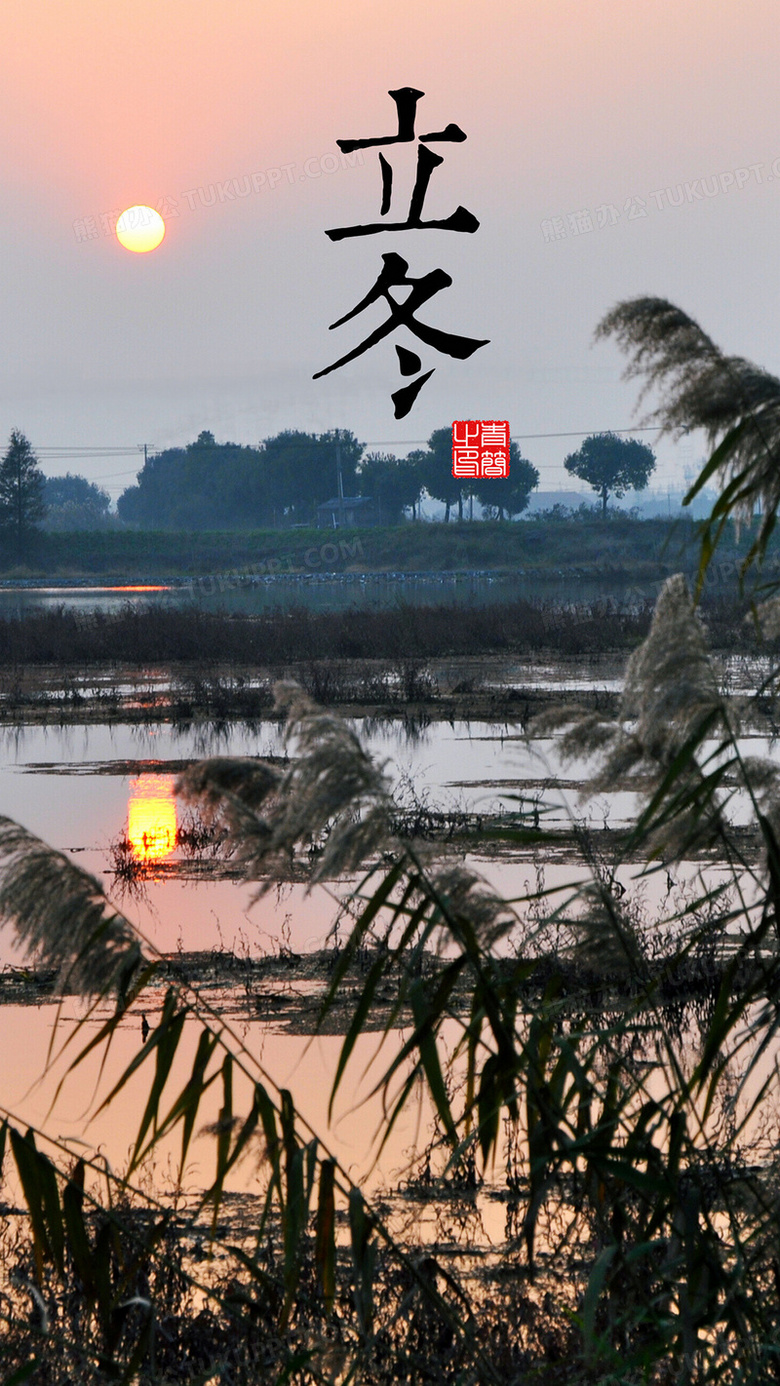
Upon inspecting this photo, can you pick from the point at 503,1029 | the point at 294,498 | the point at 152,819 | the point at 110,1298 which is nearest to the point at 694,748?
the point at 503,1029

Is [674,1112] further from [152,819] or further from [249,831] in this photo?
[152,819]

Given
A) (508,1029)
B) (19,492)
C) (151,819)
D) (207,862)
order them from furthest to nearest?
1. (19,492)
2. (151,819)
3. (207,862)
4. (508,1029)

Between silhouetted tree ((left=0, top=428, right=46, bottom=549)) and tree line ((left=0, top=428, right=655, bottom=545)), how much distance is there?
268 mm

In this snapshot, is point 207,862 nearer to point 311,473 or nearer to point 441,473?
point 441,473

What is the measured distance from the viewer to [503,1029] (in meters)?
3.39

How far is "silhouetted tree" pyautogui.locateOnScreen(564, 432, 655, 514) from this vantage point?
443 feet

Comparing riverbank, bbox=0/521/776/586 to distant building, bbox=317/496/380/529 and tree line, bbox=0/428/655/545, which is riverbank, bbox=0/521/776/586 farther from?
distant building, bbox=317/496/380/529

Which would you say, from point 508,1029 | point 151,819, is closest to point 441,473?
point 151,819

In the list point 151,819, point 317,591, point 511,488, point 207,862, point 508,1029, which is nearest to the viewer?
point 508,1029

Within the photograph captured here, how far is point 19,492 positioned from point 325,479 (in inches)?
1553

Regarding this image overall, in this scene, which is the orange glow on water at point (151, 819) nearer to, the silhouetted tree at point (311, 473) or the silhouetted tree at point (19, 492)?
the silhouetted tree at point (19, 492)

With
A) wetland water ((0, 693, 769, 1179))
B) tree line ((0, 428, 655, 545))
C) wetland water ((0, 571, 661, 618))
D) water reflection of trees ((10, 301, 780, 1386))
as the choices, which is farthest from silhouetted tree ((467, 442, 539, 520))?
water reflection of trees ((10, 301, 780, 1386))

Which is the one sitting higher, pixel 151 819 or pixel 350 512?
pixel 350 512

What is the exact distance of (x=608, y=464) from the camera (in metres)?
136
